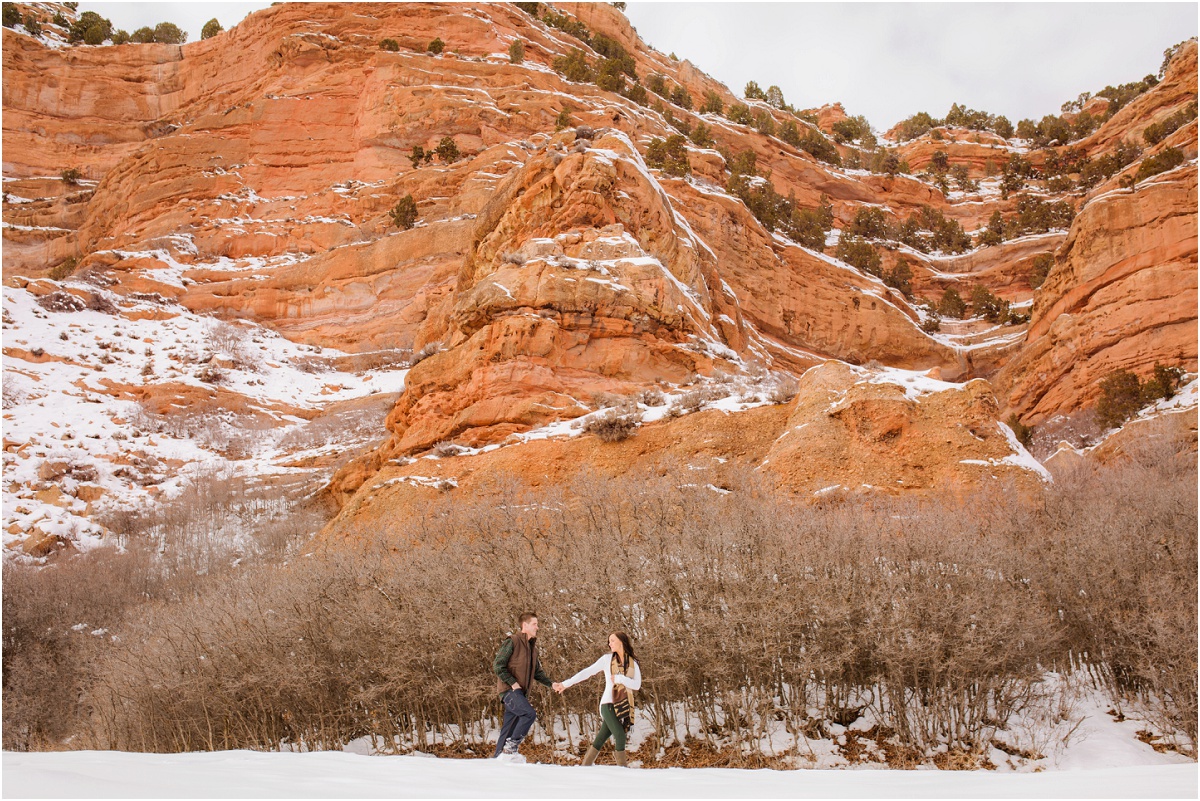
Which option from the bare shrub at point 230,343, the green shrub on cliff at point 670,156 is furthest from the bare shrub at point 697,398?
the bare shrub at point 230,343

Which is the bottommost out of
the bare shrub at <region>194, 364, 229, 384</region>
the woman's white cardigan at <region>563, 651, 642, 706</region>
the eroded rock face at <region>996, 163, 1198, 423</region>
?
the woman's white cardigan at <region>563, 651, 642, 706</region>

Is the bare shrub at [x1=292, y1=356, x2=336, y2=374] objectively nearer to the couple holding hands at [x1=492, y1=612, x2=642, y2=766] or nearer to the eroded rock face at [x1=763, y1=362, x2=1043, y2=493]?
the eroded rock face at [x1=763, y1=362, x2=1043, y2=493]

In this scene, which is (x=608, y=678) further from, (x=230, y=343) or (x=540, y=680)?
(x=230, y=343)

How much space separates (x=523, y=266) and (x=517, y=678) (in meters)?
18.8

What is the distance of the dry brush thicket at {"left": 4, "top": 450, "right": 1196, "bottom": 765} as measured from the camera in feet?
40.4

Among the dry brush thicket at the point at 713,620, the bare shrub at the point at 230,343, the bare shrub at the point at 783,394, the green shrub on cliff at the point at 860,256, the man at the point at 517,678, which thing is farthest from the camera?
the green shrub on cliff at the point at 860,256

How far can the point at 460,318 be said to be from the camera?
2581 cm

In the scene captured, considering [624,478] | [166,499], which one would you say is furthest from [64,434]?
[624,478]

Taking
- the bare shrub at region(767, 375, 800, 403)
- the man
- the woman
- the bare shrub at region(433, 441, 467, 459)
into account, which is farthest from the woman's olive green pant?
the bare shrub at region(433, 441, 467, 459)

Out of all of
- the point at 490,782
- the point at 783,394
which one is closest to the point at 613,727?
the point at 490,782

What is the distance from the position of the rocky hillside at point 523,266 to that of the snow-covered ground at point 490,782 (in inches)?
378

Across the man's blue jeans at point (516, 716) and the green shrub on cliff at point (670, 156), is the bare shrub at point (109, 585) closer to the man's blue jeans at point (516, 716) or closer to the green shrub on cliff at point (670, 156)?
the man's blue jeans at point (516, 716)

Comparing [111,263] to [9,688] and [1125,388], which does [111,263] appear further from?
[1125,388]

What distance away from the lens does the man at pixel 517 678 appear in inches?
336
